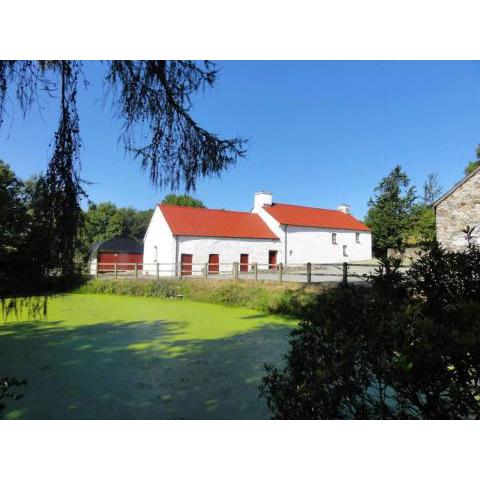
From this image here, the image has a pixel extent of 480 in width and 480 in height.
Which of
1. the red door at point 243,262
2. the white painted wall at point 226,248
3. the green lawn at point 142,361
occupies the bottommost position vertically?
the green lawn at point 142,361

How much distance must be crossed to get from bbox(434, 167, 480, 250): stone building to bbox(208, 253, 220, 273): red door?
13.7ft

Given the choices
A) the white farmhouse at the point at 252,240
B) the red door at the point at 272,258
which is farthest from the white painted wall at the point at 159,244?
the red door at the point at 272,258

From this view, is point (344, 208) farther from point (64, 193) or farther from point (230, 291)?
point (64, 193)

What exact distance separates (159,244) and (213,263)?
1.17 meters

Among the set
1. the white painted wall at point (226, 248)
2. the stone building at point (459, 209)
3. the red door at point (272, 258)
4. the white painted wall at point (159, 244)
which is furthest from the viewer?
the red door at point (272, 258)

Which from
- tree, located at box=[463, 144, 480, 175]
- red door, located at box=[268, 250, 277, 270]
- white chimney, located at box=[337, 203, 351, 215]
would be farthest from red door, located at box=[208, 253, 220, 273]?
tree, located at box=[463, 144, 480, 175]

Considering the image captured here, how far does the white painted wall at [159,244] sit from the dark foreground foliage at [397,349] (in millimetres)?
5001

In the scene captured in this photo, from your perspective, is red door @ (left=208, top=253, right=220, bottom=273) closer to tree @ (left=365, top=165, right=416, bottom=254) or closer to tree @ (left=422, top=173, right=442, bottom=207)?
tree @ (left=365, top=165, right=416, bottom=254)

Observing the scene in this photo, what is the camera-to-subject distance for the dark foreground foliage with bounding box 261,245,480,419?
107 cm

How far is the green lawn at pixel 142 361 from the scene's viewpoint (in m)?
2.10

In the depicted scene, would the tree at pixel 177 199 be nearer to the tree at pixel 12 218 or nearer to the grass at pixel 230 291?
the tree at pixel 12 218

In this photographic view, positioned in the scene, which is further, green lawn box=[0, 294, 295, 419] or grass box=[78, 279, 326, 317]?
grass box=[78, 279, 326, 317]
